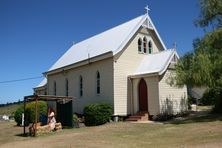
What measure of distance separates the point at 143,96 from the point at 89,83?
19.0ft

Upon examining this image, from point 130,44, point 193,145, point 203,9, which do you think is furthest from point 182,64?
point 193,145

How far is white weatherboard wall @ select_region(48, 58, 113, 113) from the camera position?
27653 mm

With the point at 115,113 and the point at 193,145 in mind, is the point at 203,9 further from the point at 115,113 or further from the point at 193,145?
the point at 193,145

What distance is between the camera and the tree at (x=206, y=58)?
2119cm

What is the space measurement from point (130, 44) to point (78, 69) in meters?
6.63

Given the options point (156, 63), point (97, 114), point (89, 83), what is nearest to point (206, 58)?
point (156, 63)

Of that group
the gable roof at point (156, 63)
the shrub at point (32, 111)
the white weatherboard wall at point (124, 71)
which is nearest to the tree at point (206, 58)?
the gable roof at point (156, 63)

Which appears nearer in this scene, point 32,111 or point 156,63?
point 156,63

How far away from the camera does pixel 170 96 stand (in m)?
27.4

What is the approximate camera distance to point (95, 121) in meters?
25.2

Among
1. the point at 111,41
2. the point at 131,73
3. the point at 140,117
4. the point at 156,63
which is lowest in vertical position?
the point at 140,117

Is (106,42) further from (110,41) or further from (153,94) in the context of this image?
(153,94)

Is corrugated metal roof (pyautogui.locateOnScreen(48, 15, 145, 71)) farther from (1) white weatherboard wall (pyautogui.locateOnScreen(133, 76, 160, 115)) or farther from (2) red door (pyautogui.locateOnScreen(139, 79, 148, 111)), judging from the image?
(1) white weatherboard wall (pyautogui.locateOnScreen(133, 76, 160, 115))

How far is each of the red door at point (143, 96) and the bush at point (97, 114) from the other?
2997 mm
